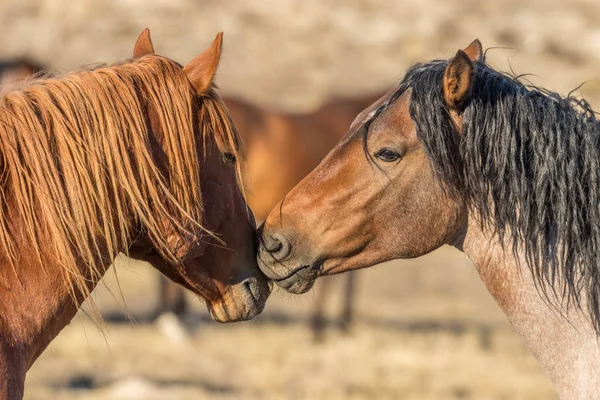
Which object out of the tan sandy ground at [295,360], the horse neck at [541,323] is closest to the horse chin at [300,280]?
the horse neck at [541,323]

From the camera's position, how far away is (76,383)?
25.0ft

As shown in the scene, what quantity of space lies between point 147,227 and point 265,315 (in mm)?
8339

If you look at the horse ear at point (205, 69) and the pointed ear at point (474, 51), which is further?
the pointed ear at point (474, 51)

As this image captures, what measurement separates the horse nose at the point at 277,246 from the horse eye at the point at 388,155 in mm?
486

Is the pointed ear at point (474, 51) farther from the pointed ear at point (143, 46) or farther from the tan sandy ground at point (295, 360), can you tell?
the tan sandy ground at point (295, 360)

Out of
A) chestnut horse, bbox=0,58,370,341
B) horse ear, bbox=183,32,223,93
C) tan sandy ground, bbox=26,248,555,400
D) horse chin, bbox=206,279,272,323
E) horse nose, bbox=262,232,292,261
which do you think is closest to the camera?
horse ear, bbox=183,32,223,93

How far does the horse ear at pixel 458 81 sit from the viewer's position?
293 centimetres

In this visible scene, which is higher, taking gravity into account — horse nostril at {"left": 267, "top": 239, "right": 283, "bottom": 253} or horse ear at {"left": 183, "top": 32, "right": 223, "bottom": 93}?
Result: horse ear at {"left": 183, "top": 32, "right": 223, "bottom": 93}

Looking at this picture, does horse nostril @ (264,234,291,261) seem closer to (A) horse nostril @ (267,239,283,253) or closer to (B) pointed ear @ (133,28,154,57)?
(A) horse nostril @ (267,239,283,253)

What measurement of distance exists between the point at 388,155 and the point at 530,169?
49 centimetres

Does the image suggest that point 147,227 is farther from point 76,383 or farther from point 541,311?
point 76,383

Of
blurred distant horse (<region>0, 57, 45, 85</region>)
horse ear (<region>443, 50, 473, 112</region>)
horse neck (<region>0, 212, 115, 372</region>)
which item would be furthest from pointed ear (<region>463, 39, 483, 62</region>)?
blurred distant horse (<region>0, 57, 45, 85</region>)

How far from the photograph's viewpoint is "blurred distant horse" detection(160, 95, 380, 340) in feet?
34.6

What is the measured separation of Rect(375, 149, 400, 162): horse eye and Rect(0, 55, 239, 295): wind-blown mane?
60 centimetres
